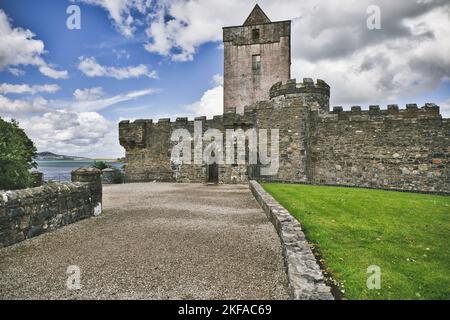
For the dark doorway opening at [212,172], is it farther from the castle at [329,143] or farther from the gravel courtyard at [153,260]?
the gravel courtyard at [153,260]

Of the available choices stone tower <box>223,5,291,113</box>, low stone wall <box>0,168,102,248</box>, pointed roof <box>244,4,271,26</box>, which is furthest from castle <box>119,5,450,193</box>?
pointed roof <box>244,4,271,26</box>

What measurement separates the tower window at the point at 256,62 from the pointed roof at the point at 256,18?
10.3ft

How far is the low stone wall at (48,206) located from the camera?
559cm

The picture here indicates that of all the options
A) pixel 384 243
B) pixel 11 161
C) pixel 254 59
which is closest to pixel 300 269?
pixel 384 243

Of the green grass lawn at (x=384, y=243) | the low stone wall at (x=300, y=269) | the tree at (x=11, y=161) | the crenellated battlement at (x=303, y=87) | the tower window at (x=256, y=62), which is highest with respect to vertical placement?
the tower window at (x=256, y=62)

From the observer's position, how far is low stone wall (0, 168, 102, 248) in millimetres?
5594

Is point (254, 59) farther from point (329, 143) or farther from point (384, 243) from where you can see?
point (384, 243)

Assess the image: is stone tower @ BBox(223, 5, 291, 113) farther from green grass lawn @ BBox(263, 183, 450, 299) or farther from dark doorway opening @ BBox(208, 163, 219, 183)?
green grass lawn @ BBox(263, 183, 450, 299)

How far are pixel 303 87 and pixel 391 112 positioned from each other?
4.82 m

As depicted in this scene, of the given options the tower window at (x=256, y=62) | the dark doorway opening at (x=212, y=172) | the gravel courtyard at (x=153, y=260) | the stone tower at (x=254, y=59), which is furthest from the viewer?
the tower window at (x=256, y=62)

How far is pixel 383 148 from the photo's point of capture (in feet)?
50.8

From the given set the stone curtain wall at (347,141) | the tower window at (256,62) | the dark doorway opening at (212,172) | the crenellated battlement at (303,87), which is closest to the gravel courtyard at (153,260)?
the stone curtain wall at (347,141)

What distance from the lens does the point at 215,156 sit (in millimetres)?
18828
